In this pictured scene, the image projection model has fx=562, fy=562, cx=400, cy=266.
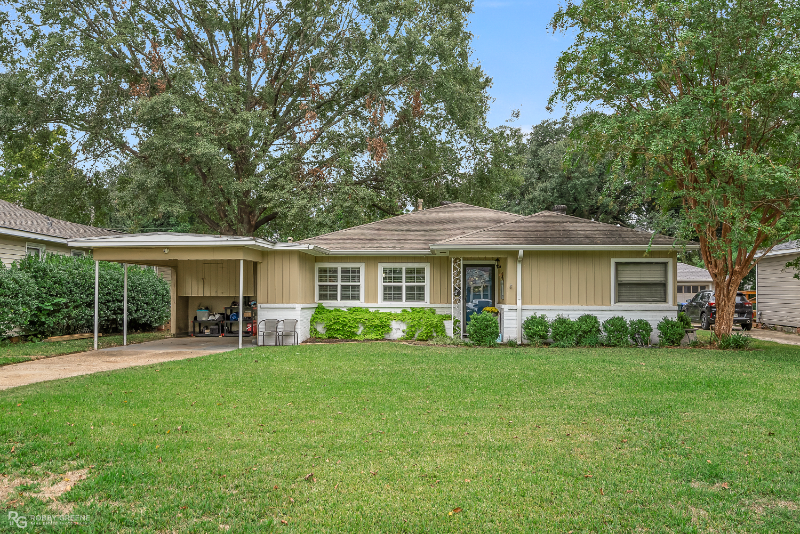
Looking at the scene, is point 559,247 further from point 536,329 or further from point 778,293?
point 778,293

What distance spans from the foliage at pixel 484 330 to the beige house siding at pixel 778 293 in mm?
11275

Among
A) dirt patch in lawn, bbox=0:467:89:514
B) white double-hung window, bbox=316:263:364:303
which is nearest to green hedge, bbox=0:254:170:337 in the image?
white double-hung window, bbox=316:263:364:303

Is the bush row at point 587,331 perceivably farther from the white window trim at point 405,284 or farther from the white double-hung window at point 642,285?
the white window trim at point 405,284

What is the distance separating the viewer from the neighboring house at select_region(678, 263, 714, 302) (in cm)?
3288

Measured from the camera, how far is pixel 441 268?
16.2 meters

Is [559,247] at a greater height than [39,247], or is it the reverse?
[39,247]

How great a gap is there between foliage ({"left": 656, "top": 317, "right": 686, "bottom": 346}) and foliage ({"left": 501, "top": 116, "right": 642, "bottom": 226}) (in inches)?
654

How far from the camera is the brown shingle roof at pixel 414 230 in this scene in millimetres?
16344

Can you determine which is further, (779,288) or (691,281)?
(691,281)

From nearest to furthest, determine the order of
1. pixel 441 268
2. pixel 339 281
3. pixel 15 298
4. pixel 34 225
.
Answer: pixel 15 298 < pixel 441 268 < pixel 339 281 < pixel 34 225

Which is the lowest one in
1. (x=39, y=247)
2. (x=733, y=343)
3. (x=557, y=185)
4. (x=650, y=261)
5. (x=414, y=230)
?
(x=733, y=343)
